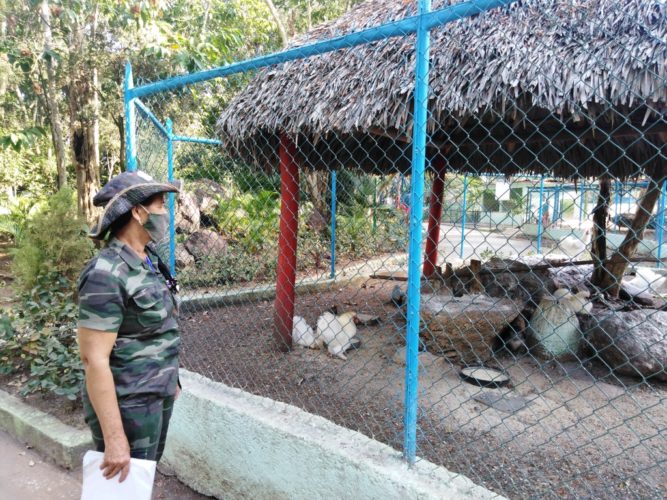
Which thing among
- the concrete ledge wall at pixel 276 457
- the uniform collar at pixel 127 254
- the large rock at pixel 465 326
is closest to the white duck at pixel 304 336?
the large rock at pixel 465 326

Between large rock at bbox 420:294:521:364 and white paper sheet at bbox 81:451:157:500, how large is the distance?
2450 millimetres

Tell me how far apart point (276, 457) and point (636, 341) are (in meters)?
2.90

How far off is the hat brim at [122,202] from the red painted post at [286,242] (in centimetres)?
194

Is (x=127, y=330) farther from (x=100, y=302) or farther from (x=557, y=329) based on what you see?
(x=557, y=329)

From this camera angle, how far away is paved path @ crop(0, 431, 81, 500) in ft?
8.82

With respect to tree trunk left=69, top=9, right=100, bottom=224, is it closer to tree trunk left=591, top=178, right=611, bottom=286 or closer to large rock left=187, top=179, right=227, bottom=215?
large rock left=187, top=179, right=227, bottom=215

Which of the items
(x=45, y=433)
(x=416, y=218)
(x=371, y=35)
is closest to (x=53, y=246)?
(x=45, y=433)

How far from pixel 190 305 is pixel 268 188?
4.94 m

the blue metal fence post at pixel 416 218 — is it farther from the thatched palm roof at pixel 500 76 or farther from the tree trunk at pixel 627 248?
the tree trunk at pixel 627 248

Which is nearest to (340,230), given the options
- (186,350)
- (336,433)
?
(186,350)

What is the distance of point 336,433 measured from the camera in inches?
84.4

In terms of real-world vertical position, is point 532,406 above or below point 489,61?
below

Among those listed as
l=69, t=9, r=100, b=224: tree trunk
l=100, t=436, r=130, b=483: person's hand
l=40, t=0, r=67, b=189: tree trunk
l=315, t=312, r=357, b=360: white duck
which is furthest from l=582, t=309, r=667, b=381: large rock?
l=69, t=9, r=100, b=224: tree trunk

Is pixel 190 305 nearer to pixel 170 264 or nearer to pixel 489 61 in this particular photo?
pixel 170 264
